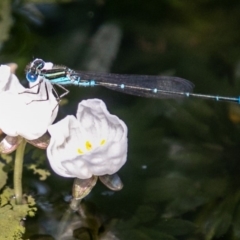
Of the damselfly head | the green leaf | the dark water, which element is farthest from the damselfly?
the green leaf

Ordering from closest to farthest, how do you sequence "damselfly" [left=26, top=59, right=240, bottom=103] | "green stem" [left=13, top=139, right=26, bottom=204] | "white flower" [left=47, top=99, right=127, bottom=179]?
1. "white flower" [left=47, top=99, right=127, bottom=179]
2. "green stem" [left=13, top=139, right=26, bottom=204]
3. "damselfly" [left=26, top=59, right=240, bottom=103]

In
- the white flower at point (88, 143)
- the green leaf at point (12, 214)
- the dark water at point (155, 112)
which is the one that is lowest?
the green leaf at point (12, 214)

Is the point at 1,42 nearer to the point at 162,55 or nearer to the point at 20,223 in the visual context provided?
the point at 162,55

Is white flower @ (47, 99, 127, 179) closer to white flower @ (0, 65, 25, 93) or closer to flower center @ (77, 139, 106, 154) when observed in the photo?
flower center @ (77, 139, 106, 154)

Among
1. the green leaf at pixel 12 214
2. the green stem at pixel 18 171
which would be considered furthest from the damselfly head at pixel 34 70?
the green leaf at pixel 12 214

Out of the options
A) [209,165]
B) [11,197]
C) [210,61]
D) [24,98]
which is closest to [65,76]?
[24,98]

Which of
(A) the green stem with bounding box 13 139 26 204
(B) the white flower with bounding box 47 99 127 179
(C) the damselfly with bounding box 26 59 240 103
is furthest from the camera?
(C) the damselfly with bounding box 26 59 240 103

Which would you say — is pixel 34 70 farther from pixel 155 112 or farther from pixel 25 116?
pixel 155 112

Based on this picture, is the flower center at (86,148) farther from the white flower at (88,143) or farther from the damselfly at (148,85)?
the damselfly at (148,85)
